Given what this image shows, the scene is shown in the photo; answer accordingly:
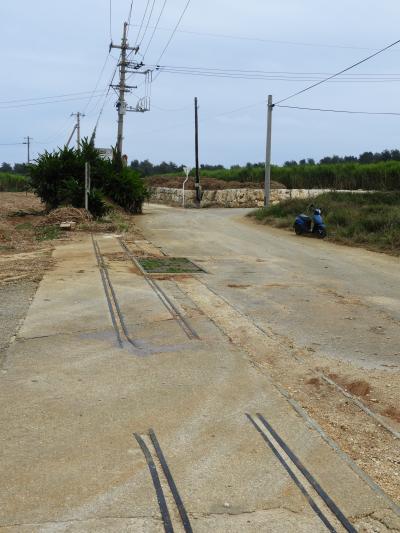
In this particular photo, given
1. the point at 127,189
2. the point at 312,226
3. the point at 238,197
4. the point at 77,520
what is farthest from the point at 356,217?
the point at 238,197

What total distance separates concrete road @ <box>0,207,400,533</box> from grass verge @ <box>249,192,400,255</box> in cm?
946

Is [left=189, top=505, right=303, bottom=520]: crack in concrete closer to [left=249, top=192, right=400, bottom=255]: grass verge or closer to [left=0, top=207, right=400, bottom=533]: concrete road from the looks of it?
[left=0, top=207, right=400, bottom=533]: concrete road

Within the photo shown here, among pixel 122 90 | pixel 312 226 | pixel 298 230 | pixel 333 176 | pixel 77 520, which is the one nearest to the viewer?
pixel 77 520

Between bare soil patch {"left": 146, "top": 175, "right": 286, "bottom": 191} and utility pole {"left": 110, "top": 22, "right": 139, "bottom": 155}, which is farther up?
utility pole {"left": 110, "top": 22, "right": 139, "bottom": 155}

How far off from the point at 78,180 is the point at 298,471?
23722 mm

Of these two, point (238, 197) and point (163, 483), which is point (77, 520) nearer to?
point (163, 483)

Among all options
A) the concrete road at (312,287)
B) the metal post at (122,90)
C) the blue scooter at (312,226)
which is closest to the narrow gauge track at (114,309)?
the concrete road at (312,287)

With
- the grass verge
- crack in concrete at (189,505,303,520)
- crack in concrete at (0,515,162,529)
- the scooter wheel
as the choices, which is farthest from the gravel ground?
the scooter wheel

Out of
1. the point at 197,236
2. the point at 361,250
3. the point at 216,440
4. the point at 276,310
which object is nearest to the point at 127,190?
the point at 197,236

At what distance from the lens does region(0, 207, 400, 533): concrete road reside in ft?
11.4

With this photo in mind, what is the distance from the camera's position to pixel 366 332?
770 centimetres

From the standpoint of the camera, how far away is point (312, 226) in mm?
20938

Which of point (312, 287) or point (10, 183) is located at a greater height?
point (10, 183)

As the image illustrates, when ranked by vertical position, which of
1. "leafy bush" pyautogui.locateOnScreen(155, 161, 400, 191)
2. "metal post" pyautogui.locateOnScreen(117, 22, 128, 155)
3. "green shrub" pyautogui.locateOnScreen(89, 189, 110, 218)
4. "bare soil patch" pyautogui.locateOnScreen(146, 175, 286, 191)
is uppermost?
"metal post" pyautogui.locateOnScreen(117, 22, 128, 155)
